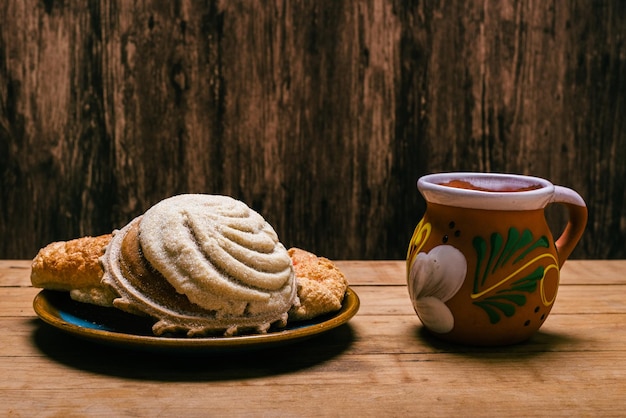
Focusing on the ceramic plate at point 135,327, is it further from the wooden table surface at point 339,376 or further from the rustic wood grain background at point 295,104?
the rustic wood grain background at point 295,104

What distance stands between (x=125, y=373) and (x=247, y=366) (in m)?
0.14

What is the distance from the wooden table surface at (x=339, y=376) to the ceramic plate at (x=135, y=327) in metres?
0.03

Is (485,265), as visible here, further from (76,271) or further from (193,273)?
(76,271)

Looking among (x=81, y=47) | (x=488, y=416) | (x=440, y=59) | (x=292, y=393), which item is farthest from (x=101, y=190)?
(x=488, y=416)

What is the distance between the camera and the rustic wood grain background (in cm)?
175

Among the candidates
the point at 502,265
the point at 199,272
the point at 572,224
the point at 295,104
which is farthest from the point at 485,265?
the point at 295,104

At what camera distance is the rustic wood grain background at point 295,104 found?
1745 mm

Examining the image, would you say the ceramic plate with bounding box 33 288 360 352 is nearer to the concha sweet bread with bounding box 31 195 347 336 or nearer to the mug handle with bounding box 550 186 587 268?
the concha sweet bread with bounding box 31 195 347 336

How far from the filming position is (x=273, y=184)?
1816 millimetres

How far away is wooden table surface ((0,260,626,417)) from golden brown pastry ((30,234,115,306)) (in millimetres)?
65

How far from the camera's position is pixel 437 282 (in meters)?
0.94

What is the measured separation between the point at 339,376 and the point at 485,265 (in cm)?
23

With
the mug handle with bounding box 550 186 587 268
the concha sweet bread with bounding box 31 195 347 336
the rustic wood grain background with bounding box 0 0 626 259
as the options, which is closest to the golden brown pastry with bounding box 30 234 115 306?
the concha sweet bread with bounding box 31 195 347 336

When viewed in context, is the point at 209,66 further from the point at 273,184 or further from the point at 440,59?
the point at 440,59
